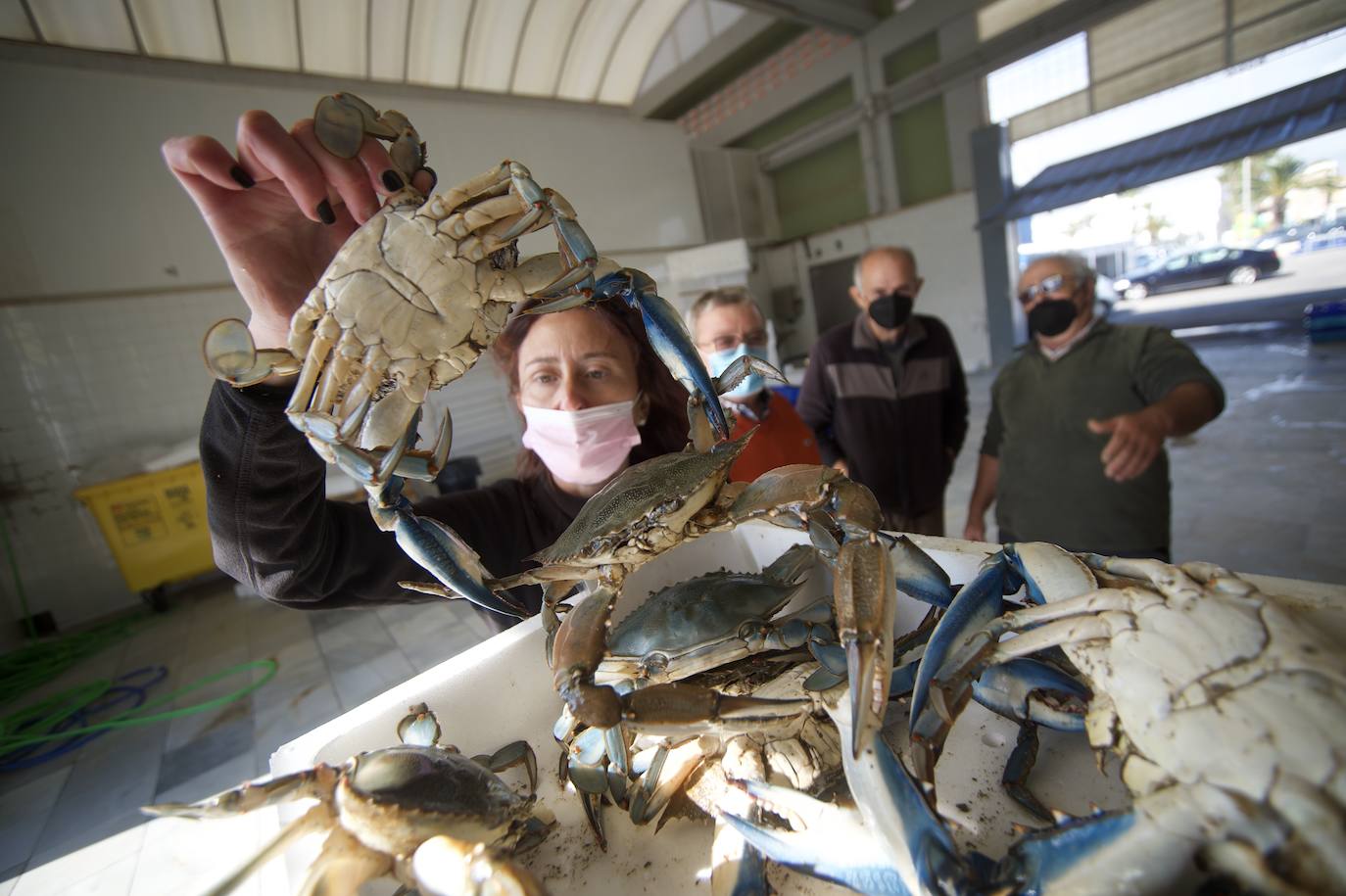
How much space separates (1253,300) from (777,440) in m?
15.4

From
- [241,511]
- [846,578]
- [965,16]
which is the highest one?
[965,16]

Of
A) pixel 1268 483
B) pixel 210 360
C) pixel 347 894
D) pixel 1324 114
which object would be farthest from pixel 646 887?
pixel 1324 114

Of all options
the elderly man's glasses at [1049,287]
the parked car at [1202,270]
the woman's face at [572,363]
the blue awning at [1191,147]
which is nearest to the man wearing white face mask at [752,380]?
the woman's face at [572,363]

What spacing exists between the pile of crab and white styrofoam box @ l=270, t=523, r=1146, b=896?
0.04 metres

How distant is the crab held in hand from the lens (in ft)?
2.30

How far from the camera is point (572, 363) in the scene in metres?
1.49

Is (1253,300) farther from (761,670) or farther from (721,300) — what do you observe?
(761,670)

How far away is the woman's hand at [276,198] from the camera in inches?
35.7

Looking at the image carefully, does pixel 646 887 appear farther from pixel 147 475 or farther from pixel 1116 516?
pixel 147 475

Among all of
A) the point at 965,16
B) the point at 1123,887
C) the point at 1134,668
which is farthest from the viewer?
the point at 965,16

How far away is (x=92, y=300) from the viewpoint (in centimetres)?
580

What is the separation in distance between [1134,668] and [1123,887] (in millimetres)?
213

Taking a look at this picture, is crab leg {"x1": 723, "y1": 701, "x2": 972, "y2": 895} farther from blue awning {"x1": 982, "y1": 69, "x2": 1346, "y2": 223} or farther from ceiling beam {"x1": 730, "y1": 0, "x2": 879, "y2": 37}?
ceiling beam {"x1": 730, "y1": 0, "x2": 879, "y2": 37}

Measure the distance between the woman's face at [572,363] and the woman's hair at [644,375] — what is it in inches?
1.4
